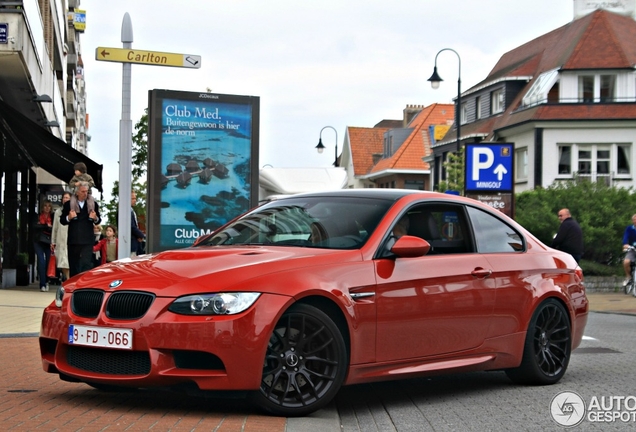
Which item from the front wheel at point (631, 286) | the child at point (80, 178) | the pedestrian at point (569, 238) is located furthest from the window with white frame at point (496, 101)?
the child at point (80, 178)

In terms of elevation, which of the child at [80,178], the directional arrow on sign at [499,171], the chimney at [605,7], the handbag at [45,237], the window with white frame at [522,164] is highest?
the chimney at [605,7]

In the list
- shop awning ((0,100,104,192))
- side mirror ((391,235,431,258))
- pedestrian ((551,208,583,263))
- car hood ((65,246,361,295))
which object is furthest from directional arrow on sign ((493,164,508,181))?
car hood ((65,246,361,295))

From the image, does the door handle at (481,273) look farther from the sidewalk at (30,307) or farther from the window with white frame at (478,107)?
the window with white frame at (478,107)

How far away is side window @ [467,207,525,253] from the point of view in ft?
26.4

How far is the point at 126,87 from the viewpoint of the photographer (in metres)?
15.3

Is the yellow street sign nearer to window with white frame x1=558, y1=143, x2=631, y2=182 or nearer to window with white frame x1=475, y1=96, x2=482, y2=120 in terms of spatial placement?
window with white frame x1=558, y1=143, x2=631, y2=182

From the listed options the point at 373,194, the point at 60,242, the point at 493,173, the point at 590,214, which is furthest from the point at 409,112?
the point at 373,194

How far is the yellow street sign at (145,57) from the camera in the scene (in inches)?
583

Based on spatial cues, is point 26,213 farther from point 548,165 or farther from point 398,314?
point 548,165

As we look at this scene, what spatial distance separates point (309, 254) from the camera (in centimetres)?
665

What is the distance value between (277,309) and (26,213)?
976 inches

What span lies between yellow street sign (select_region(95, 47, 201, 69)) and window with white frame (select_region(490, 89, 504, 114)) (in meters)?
40.4

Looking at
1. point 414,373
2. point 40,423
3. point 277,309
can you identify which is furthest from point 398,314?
point 40,423

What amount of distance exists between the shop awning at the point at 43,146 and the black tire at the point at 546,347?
39.3ft
